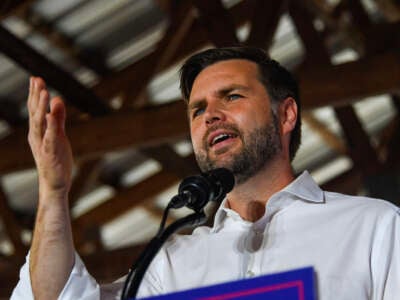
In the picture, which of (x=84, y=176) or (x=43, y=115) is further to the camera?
(x=84, y=176)

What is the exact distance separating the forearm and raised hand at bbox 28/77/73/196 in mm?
23

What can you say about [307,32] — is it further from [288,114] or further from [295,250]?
[295,250]

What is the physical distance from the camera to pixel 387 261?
1.35m

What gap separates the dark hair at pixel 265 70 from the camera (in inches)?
67.0

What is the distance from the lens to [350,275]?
1361 mm

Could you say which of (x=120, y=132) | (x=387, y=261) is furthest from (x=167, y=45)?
(x=387, y=261)

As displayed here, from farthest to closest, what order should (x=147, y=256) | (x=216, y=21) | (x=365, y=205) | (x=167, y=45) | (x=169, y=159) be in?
(x=169, y=159), (x=167, y=45), (x=216, y=21), (x=365, y=205), (x=147, y=256)

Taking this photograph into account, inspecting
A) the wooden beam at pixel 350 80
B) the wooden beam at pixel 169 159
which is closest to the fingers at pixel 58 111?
the wooden beam at pixel 350 80

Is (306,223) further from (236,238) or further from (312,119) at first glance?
(312,119)

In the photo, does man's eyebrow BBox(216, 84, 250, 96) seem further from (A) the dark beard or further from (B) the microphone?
(B) the microphone

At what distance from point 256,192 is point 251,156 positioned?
0.27 feet

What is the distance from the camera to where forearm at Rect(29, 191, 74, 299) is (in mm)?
1428

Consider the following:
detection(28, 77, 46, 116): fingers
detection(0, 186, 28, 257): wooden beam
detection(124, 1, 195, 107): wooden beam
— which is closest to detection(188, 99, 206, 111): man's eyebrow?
detection(28, 77, 46, 116): fingers

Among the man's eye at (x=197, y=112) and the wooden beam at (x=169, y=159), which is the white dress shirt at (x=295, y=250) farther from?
the wooden beam at (x=169, y=159)
